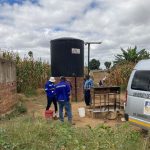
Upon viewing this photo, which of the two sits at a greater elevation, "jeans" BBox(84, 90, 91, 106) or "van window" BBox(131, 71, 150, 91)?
"van window" BBox(131, 71, 150, 91)

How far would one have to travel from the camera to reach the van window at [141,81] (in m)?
9.23

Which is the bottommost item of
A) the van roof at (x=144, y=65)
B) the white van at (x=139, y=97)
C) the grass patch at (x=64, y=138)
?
the grass patch at (x=64, y=138)

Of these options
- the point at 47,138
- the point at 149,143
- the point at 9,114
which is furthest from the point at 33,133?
the point at 9,114

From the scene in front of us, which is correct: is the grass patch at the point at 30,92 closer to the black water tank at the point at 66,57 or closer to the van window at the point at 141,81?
the black water tank at the point at 66,57

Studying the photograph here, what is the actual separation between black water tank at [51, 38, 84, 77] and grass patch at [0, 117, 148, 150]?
1241 centimetres

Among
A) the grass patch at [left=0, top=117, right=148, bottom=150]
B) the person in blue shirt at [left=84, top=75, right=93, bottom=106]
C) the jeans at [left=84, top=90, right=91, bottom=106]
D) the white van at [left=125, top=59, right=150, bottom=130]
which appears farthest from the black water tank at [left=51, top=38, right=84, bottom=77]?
the grass patch at [left=0, top=117, right=148, bottom=150]

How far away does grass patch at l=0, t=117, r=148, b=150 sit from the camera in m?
6.55

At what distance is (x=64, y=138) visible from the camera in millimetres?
7035

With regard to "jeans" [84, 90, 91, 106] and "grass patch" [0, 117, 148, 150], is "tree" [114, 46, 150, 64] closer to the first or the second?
"jeans" [84, 90, 91, 106]

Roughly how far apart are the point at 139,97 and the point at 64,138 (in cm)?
304

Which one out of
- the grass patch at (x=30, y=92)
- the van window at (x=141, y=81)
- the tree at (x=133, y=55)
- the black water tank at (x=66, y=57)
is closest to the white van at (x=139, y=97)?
the van window at (x=141, y=81)

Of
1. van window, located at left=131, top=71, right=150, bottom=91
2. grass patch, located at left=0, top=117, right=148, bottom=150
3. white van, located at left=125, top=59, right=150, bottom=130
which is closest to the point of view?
grass patch, located at left=0, top=117, right=148, bottom=150

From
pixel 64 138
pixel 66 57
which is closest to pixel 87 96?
pixel 66 57

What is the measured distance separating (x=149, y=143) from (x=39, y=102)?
45.4ft
